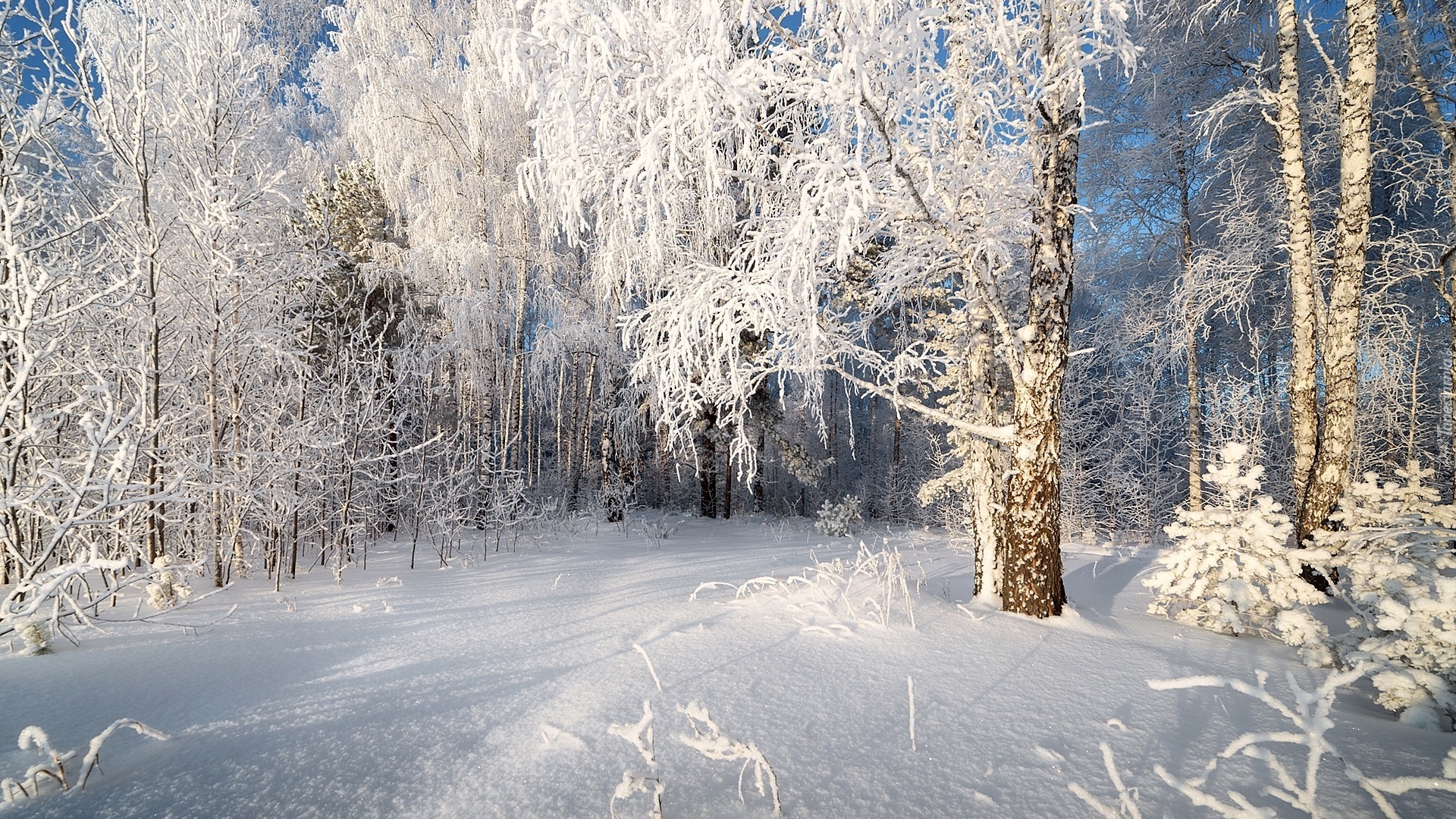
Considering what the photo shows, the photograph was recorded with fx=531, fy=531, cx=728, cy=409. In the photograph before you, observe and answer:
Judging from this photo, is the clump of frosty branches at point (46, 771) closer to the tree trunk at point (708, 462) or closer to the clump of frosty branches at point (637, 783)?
the clump of frosty branches at point (637, 783)

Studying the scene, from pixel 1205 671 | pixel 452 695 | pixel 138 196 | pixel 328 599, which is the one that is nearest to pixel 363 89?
pixel 138 196

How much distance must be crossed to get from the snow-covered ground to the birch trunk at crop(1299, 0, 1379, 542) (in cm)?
237

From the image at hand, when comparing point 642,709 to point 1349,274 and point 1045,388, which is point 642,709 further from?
point 1349,274

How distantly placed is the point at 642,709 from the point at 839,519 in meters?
8.64

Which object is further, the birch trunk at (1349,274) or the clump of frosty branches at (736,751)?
the birch trunk at (1349,274)

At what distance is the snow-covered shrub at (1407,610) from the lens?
2.12 metres

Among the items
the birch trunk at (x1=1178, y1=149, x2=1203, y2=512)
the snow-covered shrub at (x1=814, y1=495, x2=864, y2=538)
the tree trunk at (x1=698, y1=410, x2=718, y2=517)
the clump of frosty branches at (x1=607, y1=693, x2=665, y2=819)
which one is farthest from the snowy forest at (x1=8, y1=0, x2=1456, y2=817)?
the tree trunk at (x1=698, y1=410, x2=718, y2=517)

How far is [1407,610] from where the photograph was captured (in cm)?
226

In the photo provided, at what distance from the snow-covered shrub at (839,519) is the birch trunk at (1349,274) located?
21.3ft

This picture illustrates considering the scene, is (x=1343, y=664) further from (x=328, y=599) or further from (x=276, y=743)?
(x=328, y=599)

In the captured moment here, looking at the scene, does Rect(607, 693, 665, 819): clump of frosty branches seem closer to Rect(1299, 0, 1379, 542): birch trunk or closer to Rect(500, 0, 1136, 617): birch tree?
Rect(500, 0, 1136, 617): birch tree

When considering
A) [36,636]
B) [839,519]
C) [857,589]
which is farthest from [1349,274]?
[36,636]

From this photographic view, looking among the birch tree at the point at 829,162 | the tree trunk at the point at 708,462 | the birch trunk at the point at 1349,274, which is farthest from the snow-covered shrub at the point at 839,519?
the birch tree at the point at 829,162

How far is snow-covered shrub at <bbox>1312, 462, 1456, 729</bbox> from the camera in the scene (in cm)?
212
